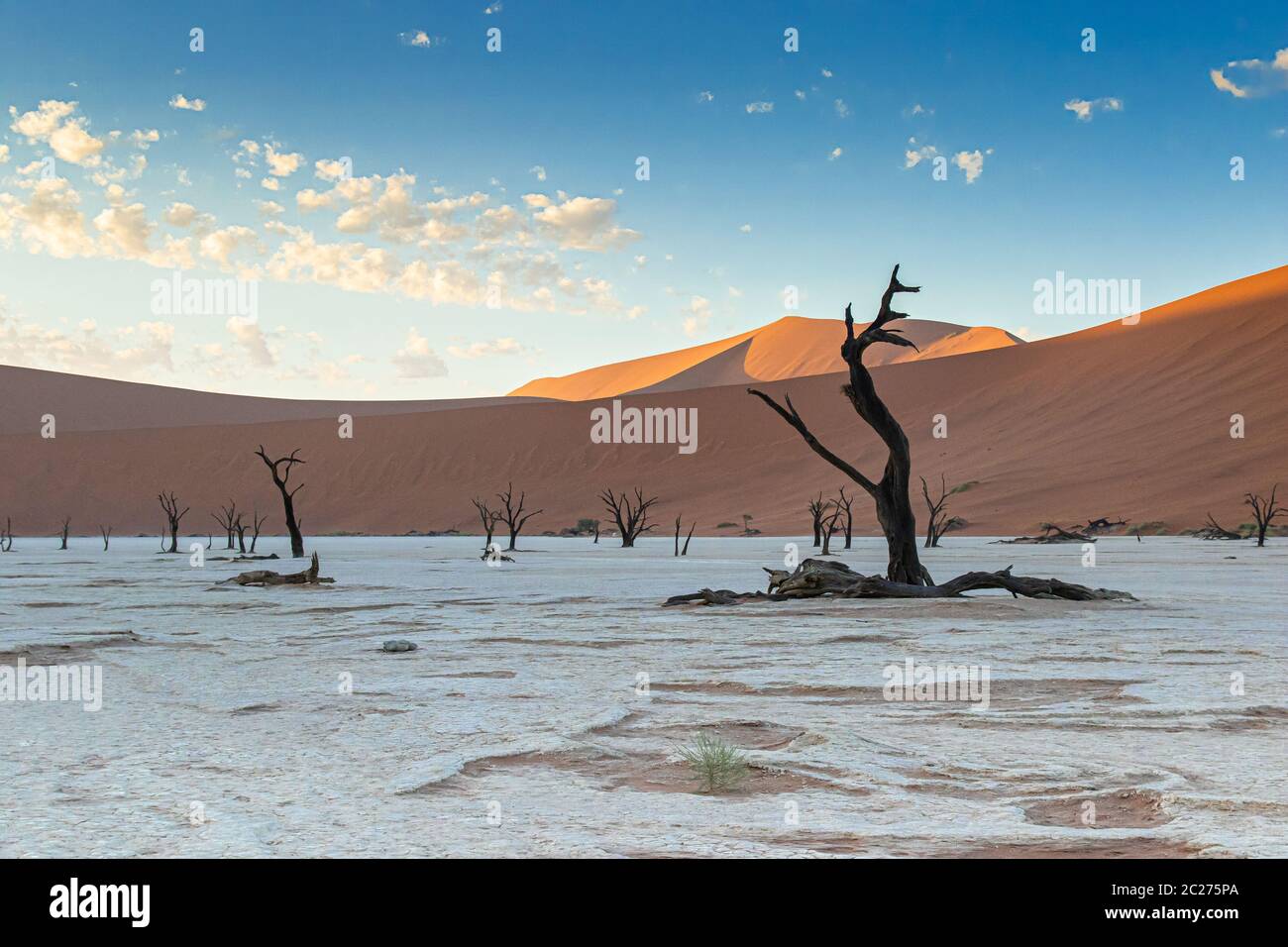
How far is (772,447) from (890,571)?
72.2m

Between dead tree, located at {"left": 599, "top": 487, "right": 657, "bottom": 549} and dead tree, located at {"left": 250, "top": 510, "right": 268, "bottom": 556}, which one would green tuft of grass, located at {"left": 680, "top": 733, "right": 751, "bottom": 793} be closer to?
dead tree, located at {"left": 250, "top": 510, "right": 268, "bottom": 556}

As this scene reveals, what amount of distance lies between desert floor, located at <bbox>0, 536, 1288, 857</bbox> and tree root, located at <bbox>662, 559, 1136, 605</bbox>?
1.14 m

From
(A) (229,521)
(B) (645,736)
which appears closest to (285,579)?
(B) (645,736)

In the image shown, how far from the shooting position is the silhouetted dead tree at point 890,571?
Result: 1514cm

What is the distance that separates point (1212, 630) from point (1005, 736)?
6.31m

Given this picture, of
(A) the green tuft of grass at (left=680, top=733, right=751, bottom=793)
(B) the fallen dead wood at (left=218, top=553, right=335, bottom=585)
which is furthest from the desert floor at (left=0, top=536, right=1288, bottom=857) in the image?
(B) the fallen dead wood at (left=218, top=553, right=335, bottom=585)

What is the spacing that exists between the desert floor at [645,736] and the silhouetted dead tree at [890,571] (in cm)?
142

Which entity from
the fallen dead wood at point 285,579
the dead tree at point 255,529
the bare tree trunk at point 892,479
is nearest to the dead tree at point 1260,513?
the bare tree trunk at point 892,479

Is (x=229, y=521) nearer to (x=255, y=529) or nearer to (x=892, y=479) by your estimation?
(x=255, y=529)

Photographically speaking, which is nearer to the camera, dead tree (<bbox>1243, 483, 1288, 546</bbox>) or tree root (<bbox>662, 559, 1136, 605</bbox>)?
tree root (<bbox>662, 559, 1136, 605</bbox>)

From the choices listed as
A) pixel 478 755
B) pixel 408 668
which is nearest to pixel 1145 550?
pixel 408 668

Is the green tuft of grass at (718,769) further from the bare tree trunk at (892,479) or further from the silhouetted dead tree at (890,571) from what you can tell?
the bare tree trunk at (892,479)

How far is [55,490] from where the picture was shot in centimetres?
9556

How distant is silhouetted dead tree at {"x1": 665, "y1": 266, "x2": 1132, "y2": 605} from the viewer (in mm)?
15141
